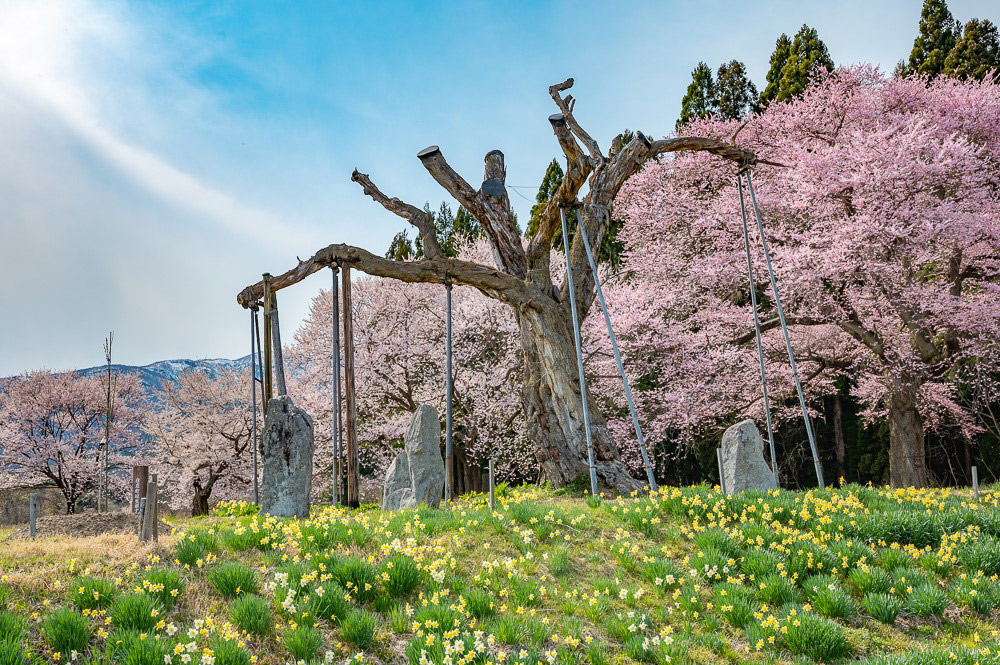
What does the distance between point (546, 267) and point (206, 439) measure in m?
17.5

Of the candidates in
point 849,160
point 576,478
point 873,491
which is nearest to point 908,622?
point 873,491

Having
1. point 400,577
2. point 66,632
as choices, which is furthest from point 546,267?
point 66,632

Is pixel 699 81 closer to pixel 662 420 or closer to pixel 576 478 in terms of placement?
pixel 662 420

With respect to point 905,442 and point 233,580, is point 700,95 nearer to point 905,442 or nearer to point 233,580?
point 905,442

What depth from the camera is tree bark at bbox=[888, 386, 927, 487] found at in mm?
14727

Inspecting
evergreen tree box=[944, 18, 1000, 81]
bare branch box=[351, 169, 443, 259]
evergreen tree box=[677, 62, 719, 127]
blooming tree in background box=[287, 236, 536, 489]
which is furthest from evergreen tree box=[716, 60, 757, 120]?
bare branch box=[351, 169, 443, 259]

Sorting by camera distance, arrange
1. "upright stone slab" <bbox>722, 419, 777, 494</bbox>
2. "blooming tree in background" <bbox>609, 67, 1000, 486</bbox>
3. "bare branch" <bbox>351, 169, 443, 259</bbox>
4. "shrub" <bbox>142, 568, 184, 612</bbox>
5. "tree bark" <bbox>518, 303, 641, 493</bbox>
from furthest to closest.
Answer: "blooming tree in background" <bbox>609, 67, 1000, 486</bbox>
"bare branch" <bbox>351, 169, 443, 259</bbox>
"tree bark" <bbox>518, 303, 641, 493</bbox>
"upright stone slab" <bbox>722, 419, 777, 494</bbox>
"shrub" <bbox>142, 568, 184, 612</bbox>

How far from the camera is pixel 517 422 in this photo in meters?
20.5

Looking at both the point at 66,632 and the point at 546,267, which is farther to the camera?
the point at 546,267

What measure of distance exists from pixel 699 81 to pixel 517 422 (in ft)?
53.6

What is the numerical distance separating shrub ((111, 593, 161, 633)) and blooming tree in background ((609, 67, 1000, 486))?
13276 millimetres

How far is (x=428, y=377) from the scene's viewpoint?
21.2 metres

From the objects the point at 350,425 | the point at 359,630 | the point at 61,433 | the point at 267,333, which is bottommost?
the point at 359,630

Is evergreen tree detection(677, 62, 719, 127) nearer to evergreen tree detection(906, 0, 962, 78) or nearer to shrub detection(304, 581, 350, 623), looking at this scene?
evergreen tree detection(906, 0, 962, 78)
